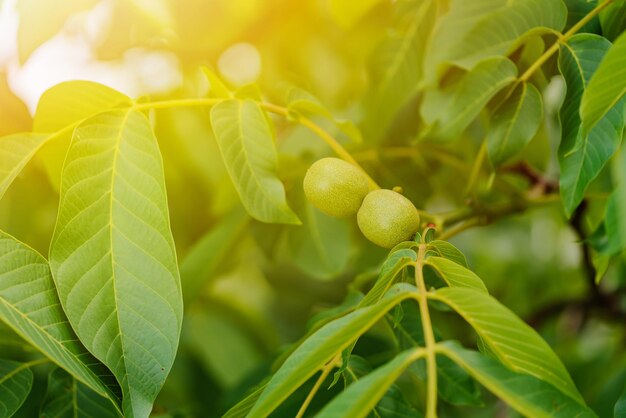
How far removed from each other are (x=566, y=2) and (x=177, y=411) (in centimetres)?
87

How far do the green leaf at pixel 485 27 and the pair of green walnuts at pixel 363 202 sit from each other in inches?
9.9

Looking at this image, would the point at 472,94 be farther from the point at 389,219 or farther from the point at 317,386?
Result: the point at 317,386

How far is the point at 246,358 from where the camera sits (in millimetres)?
1868

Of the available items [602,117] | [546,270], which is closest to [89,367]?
[602,117]

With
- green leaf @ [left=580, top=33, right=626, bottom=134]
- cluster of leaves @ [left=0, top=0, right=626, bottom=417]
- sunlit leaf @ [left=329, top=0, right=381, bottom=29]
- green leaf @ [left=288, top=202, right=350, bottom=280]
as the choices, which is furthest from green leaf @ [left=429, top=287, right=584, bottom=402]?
sunlit leaf @ [left=329, top=0, right=381, bottom=29]

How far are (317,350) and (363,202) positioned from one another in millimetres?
304

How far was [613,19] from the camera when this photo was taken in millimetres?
856

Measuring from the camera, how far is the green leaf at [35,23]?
4.02ft

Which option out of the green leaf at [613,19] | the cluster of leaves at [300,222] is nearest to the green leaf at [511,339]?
the cluster of leaves at [300,222]

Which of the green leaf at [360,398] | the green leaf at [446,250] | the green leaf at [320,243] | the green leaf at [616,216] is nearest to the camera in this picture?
the green leaf at [360,398]

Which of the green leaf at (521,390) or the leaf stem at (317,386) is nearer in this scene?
the green leaf at (521,390)

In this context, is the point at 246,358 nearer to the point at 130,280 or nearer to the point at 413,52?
the point at 413,52

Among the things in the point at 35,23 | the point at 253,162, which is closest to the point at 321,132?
the point at 253,162

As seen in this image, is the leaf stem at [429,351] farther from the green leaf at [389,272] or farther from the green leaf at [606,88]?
the green leaf at [606,88]
